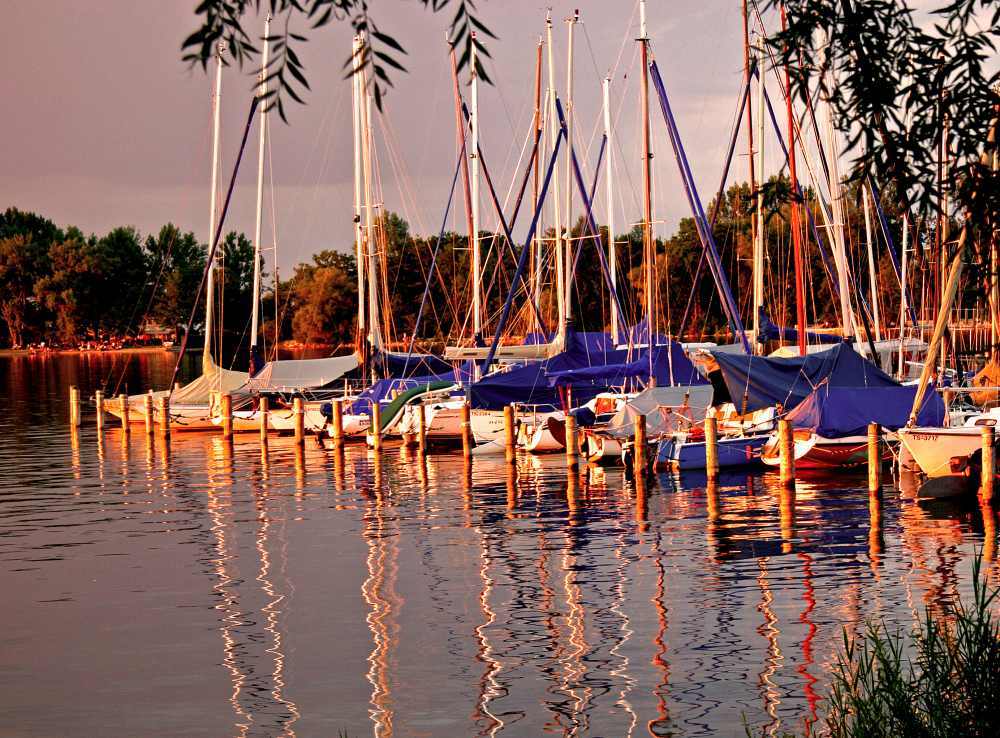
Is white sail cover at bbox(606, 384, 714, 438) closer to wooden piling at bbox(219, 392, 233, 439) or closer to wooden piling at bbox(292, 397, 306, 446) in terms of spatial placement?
wooden piling at bbox(292, 397, 306, 446)

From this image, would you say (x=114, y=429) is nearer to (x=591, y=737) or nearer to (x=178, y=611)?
(x=178, y=611)

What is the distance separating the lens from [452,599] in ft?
72.9

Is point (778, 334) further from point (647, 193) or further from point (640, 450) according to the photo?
point (640, 450)

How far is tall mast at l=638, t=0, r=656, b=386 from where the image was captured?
41750 mm

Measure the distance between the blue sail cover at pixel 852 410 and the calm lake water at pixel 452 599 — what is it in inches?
55.6

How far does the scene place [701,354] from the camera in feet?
123

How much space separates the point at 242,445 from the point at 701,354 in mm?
19984

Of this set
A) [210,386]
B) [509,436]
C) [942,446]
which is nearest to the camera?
→ [942,446]

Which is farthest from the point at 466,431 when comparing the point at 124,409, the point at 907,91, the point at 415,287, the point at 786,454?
the point at 415,287

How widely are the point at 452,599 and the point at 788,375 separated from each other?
58.7ft

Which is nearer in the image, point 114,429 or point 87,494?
point 87,494

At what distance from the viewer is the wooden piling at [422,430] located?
44.1 meters

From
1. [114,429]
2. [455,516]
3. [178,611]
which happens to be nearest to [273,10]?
[178,611]

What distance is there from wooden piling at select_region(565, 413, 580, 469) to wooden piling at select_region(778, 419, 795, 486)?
6980 mm
